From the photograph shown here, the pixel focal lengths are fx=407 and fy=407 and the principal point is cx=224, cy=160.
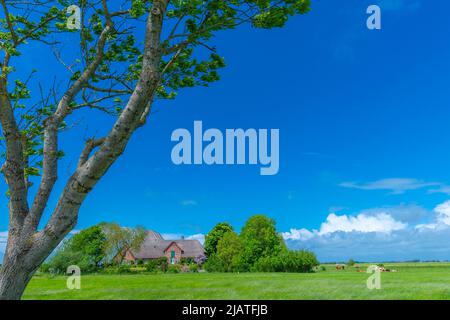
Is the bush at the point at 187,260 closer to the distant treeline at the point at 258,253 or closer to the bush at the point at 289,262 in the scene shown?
the distant treeline at the point at 258,253

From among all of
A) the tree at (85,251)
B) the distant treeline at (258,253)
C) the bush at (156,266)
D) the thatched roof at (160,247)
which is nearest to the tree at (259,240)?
the distant treeline at (258,253)

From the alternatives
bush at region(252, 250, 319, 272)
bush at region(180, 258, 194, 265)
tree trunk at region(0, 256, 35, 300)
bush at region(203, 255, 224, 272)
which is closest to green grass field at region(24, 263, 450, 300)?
tree trunk at region(0, 256, 35, 300)

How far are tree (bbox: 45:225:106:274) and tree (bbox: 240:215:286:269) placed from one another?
1419 centimetres

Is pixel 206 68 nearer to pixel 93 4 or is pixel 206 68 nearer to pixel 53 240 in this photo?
pixel 93 4

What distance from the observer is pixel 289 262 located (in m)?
33.1

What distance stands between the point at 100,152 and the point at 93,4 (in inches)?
172

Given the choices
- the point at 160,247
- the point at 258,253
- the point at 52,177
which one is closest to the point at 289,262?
the point at 258,253

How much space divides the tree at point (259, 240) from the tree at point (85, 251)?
14.2 m

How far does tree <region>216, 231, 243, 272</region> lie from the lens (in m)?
38.5

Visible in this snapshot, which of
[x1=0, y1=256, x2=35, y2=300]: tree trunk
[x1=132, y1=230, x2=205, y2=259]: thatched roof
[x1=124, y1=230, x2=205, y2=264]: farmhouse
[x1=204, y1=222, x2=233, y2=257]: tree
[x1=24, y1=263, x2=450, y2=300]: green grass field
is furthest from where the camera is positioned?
[x1=124, y1=230, x2=205, y2=264]: farmhouse

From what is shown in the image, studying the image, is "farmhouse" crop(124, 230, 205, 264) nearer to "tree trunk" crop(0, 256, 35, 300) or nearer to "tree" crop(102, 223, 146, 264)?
"tree" crop(102, 223, 146, 264)

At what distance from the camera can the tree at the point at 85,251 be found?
3641cm

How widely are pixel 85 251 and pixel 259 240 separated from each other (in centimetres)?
1757
